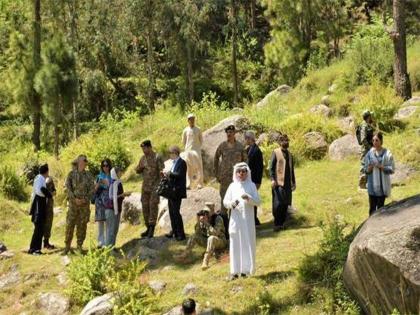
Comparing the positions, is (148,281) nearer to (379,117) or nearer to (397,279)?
(397,279)

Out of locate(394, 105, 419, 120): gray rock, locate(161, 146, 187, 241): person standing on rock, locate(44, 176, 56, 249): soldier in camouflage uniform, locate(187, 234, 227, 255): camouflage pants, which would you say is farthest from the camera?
locate(394, 105, 419, 120): gray rock

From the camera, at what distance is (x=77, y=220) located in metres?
11.1

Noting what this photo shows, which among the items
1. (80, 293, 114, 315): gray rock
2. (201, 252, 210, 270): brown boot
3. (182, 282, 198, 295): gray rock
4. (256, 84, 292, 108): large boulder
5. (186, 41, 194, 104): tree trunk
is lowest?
(80, 293, 114, 315): gray rock

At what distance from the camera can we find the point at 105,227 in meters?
11.2

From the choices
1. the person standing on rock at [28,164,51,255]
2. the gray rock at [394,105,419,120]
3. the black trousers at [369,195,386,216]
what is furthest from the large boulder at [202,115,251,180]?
the black trousers at [369,195,386,216]

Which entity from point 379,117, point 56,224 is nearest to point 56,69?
point 56,224

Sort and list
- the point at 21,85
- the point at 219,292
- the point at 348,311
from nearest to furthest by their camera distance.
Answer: the point at 348,311
the point at 219,292
the point at 21,85

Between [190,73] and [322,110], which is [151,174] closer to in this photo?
[322,110]

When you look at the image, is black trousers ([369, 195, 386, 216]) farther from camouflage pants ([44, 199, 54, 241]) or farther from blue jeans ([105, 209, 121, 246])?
camouflage pants ([44, 199, 54, 241])

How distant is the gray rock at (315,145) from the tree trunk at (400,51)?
342cm

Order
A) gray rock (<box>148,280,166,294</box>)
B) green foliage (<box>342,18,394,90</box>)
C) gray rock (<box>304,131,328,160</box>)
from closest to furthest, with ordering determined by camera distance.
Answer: gray rock (<box>148,280,166,294</box>), gray rock (<box>304,131,328,160</box>), green foliage (<box>342,18,394,90</box>)

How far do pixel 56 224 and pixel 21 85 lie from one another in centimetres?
1544

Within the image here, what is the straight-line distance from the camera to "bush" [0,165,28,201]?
686 inches

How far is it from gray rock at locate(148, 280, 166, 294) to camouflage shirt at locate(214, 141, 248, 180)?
233cm
